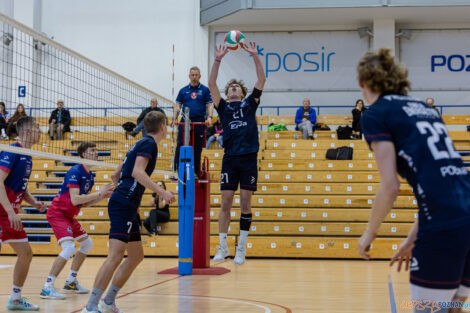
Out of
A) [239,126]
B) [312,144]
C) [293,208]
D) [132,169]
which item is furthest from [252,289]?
[312,144]

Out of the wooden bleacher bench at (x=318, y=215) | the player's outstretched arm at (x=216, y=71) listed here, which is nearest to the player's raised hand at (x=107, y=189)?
the player's outstretched arm at (x=216, y=71)

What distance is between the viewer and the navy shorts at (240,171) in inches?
314

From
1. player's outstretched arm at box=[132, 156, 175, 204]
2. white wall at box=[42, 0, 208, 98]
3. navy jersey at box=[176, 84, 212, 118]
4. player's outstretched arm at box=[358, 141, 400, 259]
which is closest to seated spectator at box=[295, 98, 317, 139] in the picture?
white wall at box=[42, 0, 208, 98]

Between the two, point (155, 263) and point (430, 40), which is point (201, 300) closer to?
point (155, 263)

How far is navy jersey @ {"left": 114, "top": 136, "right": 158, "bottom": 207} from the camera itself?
17.7 feet

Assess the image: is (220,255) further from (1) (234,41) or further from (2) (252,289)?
(1) (234,41)

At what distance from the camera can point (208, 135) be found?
17516 millimetres

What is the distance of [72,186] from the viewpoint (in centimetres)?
755

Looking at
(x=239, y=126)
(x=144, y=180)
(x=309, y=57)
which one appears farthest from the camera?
(x=309, y=57)

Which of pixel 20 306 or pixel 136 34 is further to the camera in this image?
pixel 136 34

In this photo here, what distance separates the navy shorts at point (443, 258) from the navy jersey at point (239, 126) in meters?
5.31

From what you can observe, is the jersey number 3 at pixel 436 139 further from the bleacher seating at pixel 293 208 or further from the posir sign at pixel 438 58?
the posir sign at pixel 438 58

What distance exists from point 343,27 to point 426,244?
1977 cm

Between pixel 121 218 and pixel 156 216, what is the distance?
7556 millimetres
